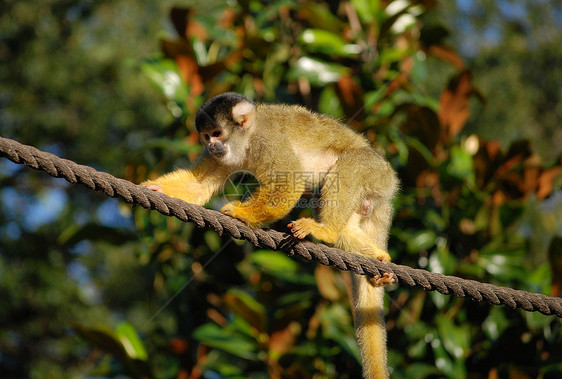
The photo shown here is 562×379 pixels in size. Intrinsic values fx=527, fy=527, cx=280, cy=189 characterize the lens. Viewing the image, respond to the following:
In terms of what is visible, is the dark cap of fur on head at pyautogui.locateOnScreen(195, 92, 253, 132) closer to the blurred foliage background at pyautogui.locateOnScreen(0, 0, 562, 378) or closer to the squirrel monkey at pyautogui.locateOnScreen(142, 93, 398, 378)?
the squirrel monkey at pyautogui.locateOnScreen(142, 93, 398, 378)

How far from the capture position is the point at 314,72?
12.6 ft

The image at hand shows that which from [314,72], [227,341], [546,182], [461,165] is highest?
[314,72]

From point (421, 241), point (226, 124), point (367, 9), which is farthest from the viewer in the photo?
point (367, 9)

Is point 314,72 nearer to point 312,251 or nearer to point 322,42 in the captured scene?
point 322,42

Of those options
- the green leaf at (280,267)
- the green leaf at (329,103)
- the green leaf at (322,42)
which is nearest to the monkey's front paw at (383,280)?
the green leaf at (280,267)

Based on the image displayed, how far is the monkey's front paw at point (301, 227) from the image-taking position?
237 cm

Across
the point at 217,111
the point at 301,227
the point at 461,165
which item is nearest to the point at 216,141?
the point at 217,111

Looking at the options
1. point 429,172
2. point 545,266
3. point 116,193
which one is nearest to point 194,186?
point 116,193

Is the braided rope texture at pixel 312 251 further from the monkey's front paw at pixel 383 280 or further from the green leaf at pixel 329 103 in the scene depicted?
the green leaf at pixel 329 103

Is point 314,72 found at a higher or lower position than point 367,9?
lower

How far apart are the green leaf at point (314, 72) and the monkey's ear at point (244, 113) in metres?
1.02

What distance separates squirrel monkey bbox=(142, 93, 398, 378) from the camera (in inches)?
101

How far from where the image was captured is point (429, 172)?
→ 3631 mm

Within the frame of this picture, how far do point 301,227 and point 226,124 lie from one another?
30.6 inches
